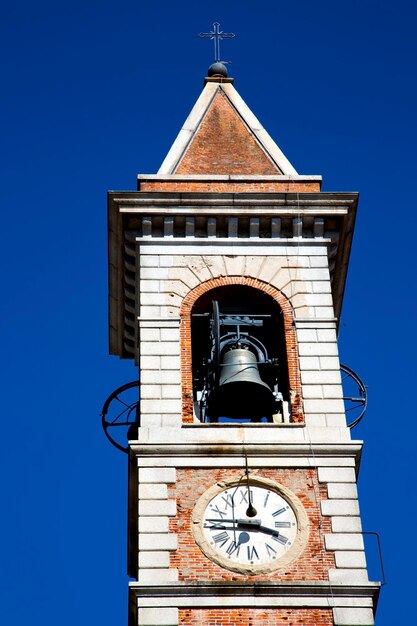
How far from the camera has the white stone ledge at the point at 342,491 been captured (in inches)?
1266

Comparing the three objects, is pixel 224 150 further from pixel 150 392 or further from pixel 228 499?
pixel 228 499

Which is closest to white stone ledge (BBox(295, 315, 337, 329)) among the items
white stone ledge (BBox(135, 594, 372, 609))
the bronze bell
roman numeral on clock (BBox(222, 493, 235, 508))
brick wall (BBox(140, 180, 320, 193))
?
the bronze bell

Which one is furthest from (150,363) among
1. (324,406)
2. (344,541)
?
(344,541)

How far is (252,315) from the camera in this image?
35.8 meters

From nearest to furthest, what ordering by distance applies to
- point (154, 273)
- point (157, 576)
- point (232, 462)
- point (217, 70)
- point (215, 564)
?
1. point (157, 576)
2. point (215, 564)
3. point (232, 462)
4. point (154, 273)
5. point (217, 70)

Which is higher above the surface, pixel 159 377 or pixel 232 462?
pixel 159 377

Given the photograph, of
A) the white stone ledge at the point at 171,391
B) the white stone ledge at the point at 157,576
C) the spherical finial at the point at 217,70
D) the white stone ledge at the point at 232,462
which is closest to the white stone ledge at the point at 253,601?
the white stone ledge at the point at 157,576

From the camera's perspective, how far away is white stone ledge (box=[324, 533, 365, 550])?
3139 cm

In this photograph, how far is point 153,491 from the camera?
31.9 meters

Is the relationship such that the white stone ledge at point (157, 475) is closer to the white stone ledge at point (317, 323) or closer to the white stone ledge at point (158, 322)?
the white stone ledge at point (158, 322)

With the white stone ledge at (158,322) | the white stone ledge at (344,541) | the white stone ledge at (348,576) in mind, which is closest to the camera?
the white stone ledge at (348,576)

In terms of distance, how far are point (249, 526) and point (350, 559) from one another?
171 cm

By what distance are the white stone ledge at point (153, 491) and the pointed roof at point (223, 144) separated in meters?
7.85

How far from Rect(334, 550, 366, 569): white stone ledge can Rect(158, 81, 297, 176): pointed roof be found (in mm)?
9210
